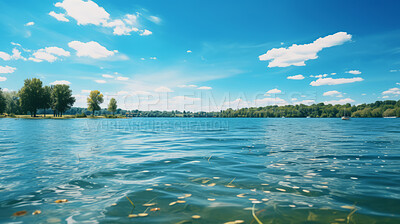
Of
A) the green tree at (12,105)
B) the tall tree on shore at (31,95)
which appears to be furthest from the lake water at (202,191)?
the green tree at (12,105)

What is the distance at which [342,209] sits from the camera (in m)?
5.55

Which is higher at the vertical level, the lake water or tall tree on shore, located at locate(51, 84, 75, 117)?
tall tree on shore, located at locate(51, 84, 75, 117)

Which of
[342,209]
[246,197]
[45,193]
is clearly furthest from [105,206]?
[342,209]

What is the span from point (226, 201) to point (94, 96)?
142m

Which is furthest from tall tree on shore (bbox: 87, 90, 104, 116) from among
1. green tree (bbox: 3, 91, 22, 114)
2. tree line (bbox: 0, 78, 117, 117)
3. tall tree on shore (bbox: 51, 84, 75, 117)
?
green tree (bbox: 3, 91, 22, 114)

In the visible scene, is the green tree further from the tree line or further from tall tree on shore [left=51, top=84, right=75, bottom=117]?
tall tree on shore [left=51, top=84, right=75, bottom=117]

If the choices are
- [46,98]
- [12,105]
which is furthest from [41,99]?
[12,105]

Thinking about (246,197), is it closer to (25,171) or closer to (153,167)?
(153,167)

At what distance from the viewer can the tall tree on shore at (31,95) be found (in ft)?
320

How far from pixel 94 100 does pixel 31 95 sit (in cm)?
3348

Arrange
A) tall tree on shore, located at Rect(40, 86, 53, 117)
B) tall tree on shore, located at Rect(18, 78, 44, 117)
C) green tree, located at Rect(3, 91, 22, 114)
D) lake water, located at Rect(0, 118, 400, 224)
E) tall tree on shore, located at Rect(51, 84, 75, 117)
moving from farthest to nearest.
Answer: green tree, located at Rect(3, 91, 22, 114) < tall tree on shore, located at Rect(51, 84, 75, 117) < tall tree on shore, located at Rect(40, 86, 53, 117) < tall tree on shore, located at Rect(18, 78, 44, 117) < lake water, located at Rect(0, 118, 400, 224)

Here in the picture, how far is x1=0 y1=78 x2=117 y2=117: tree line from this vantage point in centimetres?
9831

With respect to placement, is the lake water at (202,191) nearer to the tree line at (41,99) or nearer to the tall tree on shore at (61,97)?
the tree line at (41,99)

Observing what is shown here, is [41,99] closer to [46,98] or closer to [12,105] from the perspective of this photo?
[46,98]
